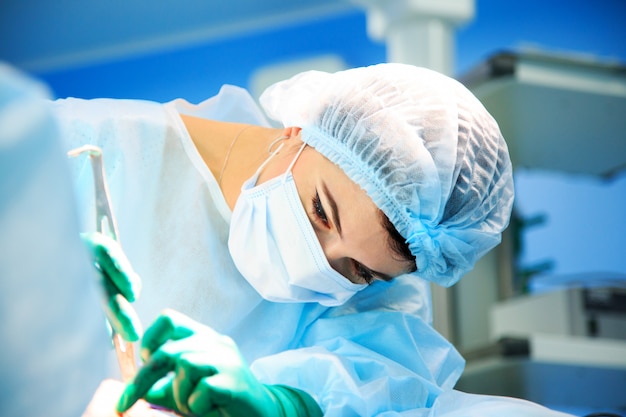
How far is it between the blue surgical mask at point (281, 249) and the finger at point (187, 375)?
523mm

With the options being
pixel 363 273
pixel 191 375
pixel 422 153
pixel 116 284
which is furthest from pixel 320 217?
pixel 191 375

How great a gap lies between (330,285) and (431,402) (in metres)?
0.27

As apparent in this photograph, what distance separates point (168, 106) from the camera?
1882 mm

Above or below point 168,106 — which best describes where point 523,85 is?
below

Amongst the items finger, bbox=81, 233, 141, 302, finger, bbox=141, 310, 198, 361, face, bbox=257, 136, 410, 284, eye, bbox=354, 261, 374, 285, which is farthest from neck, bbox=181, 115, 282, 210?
finger, bbox=141, 310, 198, 361

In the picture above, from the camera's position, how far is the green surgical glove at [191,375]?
3.73 ft

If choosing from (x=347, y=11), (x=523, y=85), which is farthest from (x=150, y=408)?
(x=347, y=11)

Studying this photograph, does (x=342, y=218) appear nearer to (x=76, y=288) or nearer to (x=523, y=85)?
(x=76, y=288)

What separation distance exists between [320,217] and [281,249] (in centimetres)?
9

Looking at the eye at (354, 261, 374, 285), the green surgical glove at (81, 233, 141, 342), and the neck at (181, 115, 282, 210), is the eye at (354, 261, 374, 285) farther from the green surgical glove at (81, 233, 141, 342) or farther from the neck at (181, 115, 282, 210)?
the green surgical glove at (81, 233, 141, 342)

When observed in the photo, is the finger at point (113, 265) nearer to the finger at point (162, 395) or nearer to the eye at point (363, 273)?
the finger at point (162, 395)

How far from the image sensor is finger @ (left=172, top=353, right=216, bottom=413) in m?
1.13

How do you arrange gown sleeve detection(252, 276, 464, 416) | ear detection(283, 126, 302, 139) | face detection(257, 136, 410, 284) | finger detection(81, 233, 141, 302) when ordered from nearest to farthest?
1. finger detection(81, 233, 141, 302)
2. gown sleeve detection(252, 276, 464, 416)
3. face detection(257, 136, 410, 284)
4. ear detection(283, 126, 302, 139)

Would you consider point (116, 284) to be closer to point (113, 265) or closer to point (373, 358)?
point (113, 265)
